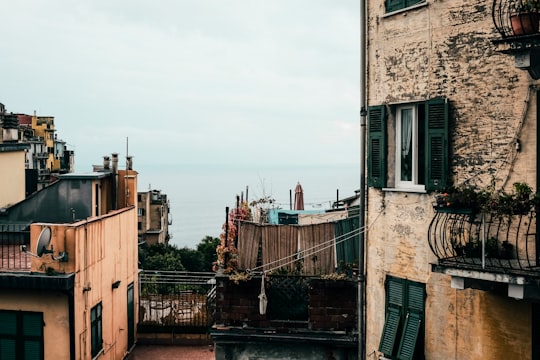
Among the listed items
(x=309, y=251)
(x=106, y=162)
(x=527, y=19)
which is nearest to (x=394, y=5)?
(x=527, y=19)

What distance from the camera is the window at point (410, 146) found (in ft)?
34.2

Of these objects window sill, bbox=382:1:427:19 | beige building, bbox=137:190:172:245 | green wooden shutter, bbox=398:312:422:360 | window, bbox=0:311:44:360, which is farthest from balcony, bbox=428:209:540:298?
beige building, bbox=137:190:172:245

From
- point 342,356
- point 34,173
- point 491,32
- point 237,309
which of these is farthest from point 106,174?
point 491,32

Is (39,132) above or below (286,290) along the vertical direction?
above

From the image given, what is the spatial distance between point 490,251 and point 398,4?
4.86 m

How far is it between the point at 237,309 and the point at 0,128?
→ 25337 mm

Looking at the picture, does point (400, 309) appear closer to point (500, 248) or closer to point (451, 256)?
point (451, 256)

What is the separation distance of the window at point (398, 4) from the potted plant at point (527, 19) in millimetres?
2486

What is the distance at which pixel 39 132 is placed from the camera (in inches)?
3551

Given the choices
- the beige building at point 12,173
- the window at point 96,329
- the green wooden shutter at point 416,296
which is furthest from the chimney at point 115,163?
the green wooden shutter at point 416,296

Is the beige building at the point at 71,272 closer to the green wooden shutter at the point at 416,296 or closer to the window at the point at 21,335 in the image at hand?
the window at the point at 21,335

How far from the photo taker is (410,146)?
439 inches

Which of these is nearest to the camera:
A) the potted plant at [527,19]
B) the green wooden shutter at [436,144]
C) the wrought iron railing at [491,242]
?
the potted plant at [527,19]

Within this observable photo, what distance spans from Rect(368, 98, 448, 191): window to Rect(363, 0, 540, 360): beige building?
2cm
